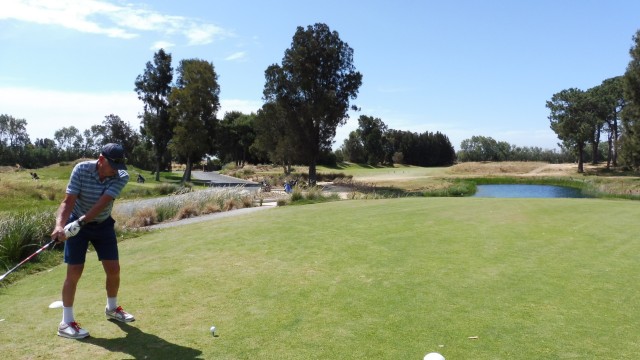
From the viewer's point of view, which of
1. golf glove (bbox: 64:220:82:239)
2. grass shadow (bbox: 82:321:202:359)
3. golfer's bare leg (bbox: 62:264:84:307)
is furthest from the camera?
golfer's bare leg (bbox: 62:264:84:307)

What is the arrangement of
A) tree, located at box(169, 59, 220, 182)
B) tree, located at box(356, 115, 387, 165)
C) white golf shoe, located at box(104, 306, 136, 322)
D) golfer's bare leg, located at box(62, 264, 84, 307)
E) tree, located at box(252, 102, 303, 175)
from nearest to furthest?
golfer's bare leg, located at box(62, 264, 84, 307)
white golf shoe, located at box(104, 306, 136, 322)
tree, located at box(252, 102, 303, 175)
tree, located at box(169, 59, 220, 182)
tree, located at box(356, 115, 387, 165)

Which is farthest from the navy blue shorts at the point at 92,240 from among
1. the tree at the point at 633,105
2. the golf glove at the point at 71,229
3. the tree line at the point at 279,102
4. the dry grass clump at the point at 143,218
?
the tree at the point at 633,105

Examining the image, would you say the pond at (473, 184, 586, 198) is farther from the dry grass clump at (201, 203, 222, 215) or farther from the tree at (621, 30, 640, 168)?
the dry grass clump at (201, 203, 222, 215)

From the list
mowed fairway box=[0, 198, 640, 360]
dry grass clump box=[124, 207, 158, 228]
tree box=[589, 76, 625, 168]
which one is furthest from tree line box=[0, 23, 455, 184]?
tree box=[589, 76, 625, 168]

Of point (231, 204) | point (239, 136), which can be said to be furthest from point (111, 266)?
point (239, 136)

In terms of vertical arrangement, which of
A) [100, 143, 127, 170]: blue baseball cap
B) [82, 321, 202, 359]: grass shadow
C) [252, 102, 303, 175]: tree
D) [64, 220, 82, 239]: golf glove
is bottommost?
[82, 321, 202, 359]: grass shadow

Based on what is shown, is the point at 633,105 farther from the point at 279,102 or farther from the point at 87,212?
the point at 87,212

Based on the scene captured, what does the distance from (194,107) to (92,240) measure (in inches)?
1817

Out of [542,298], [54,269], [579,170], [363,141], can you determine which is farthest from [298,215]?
[363,141]

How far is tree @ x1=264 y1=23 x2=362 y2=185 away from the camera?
143ft

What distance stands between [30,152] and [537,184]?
11049 centimetres

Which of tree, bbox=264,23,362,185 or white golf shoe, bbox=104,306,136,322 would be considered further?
tree, bbox=264,23,362,185

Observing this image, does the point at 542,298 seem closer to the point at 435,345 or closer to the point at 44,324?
the point at 435,345

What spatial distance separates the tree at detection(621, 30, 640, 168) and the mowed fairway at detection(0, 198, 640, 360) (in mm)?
47029
